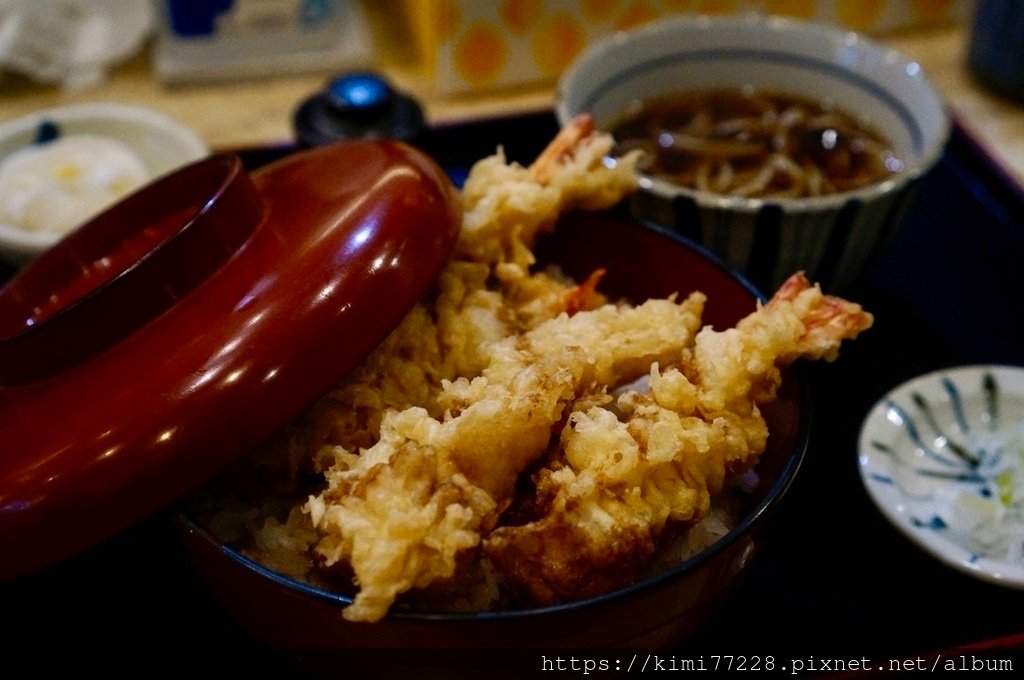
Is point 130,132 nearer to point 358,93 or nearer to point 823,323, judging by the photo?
point 358,93

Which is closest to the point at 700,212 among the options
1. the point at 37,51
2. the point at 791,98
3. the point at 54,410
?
the point at 791,98

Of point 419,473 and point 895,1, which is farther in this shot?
point 895,1

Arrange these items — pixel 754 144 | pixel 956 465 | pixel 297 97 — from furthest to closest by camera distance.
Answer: pixel 297 97 < pixel 754 144 < pixel 956 465

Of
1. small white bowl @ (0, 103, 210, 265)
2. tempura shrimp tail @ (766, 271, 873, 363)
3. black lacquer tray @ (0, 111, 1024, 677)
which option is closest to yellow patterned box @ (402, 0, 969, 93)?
small white bowl @ (0, 103, 210, 265)

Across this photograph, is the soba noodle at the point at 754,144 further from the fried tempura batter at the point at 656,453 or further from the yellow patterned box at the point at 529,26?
the fried tempura batter at the point at 656,453

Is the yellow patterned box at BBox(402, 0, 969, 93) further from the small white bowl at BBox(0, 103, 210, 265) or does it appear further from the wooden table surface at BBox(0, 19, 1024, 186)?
the small white bowl at BBox(0, 103, 210, 265)

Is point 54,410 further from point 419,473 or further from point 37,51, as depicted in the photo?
point 37,51

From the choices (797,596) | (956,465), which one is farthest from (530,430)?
(956,465)
